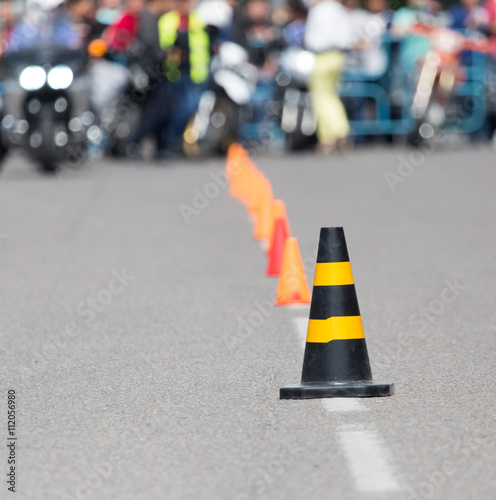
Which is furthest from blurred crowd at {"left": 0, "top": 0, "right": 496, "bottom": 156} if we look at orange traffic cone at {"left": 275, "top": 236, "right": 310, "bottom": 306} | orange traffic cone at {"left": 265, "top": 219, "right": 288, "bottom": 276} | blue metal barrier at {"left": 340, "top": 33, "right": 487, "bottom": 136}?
orange traffic cone at {"left": 275, "top": 236, "right": 310, "bottom": 306}

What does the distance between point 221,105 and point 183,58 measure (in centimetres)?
91

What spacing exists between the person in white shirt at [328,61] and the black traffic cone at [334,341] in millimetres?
15093

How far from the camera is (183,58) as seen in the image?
20.5 meters

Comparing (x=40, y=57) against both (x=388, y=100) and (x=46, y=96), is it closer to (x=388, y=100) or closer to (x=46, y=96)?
(x=46, y=96)

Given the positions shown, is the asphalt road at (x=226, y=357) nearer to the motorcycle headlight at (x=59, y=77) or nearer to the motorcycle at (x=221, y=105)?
the motorcycle headlight at (x=59, y=77)

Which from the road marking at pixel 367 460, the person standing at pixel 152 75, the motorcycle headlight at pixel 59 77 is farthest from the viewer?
the person standing at pixel 152 75

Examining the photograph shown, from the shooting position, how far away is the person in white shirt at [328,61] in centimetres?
2038

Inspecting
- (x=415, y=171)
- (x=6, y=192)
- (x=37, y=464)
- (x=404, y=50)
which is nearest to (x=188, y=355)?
(x=37, y=464)

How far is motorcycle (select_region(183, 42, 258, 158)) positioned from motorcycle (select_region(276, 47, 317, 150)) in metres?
0.76

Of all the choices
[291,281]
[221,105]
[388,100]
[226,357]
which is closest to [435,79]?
[388,100]

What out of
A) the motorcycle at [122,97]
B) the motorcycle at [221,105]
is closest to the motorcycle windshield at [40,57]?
the motorcycle at [122,97]

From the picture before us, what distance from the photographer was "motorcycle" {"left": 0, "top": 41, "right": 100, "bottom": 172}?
58.4 ft

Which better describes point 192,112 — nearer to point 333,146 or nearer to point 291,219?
point 333,146

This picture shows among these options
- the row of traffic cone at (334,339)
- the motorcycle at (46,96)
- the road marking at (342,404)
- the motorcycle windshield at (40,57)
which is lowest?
the road marking at (342,404)
